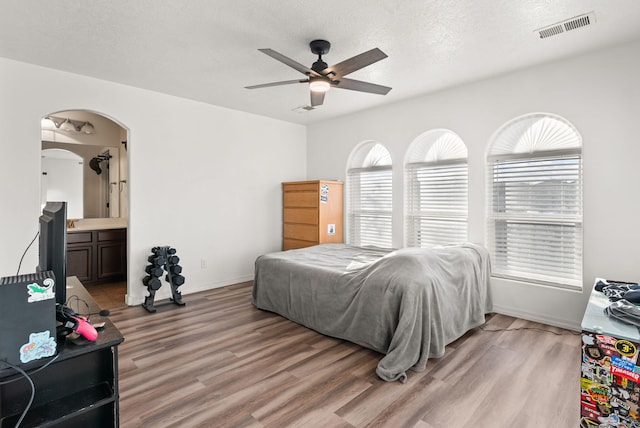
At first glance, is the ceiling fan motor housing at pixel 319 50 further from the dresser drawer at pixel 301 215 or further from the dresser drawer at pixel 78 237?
the dresser drawer at pixel 78 237

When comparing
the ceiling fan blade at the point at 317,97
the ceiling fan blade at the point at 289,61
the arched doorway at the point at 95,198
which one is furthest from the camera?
the arched doorway at the point at 95,198

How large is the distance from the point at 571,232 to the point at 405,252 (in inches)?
75.1

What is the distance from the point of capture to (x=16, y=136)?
3334 millimetres

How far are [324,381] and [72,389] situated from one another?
1.54 m

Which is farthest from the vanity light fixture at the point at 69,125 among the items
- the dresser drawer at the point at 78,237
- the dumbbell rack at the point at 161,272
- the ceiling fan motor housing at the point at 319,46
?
the ceiling fan motor housing at the point at 319,46

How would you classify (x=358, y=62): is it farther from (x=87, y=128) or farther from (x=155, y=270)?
(x=87, y=128)

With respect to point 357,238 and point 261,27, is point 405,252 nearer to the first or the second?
point 261,27

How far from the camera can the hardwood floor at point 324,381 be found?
2.00m

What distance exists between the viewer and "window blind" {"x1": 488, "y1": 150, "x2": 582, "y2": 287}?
341 cm

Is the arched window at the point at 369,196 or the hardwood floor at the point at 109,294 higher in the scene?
the arched window at the point at 369,196

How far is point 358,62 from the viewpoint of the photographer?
2.55 meters

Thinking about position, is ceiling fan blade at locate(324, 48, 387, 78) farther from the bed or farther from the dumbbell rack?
the dumbbell rack

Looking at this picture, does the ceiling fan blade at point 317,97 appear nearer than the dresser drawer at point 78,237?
Yes

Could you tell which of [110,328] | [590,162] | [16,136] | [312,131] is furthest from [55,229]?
[312,131]
